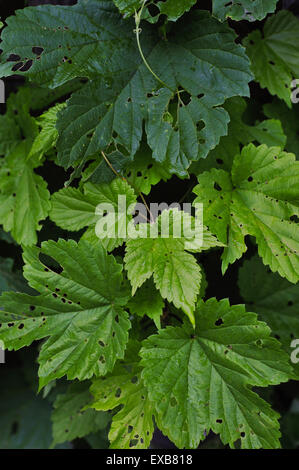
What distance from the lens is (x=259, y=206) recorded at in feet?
3.06

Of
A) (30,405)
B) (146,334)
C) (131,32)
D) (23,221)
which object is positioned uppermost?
(131,32)

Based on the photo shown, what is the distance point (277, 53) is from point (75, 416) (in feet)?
3.78

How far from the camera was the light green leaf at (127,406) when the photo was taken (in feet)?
3.04

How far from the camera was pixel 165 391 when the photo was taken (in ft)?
2.82

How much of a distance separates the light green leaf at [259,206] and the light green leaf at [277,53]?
0.23 meters

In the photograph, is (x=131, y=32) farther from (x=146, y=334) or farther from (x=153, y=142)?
(x=146, y=334)

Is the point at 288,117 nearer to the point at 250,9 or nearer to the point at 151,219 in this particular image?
the point at 250,9

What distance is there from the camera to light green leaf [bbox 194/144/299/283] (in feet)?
2.90

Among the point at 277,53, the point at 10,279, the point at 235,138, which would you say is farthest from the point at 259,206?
the point at 10,279

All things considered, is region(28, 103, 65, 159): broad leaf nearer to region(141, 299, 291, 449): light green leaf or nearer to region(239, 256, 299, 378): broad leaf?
region(141, 299, 291, 449): light green leaf

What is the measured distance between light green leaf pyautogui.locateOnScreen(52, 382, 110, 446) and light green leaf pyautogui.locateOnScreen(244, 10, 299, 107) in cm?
97

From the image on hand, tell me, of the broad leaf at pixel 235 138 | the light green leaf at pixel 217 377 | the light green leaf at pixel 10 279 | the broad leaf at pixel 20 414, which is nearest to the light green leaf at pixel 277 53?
the broad leaf at pixel 235 138

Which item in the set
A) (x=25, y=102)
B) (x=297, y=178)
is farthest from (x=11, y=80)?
(x=297, y=178)
